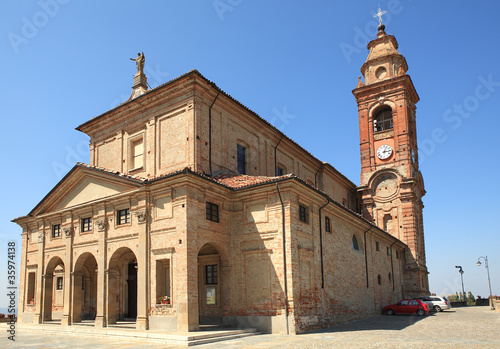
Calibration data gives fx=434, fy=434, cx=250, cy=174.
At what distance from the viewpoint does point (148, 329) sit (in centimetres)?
1647

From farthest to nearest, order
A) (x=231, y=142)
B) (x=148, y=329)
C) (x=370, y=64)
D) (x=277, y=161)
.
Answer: (x=370, y=64) < (x=277, y=161) < (x=231, y=142) < (x=148, y=329)

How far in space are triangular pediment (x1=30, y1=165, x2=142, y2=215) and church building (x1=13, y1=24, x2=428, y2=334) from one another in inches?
2.6

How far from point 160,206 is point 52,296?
974 cm

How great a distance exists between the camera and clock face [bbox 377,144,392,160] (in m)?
37.4

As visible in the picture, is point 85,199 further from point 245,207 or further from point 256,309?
point 256,309

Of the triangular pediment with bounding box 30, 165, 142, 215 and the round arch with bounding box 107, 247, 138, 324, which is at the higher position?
the triangular pediment with bounding box 30, 165, 142, 215

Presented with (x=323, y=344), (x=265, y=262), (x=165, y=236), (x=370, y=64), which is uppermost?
(x=370, y=64)

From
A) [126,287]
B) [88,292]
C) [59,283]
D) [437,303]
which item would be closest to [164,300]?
[126,287]

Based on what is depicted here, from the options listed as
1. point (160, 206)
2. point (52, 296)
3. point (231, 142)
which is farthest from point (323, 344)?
point (52, 296)

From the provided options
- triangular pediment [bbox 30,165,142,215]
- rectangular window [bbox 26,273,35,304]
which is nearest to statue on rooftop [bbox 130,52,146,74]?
triangular pediment [bbox 30,165,142,215]

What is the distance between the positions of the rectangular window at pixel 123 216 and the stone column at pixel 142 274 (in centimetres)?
91

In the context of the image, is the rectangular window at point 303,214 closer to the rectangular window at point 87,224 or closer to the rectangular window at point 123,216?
the rectangular window at point 123,216

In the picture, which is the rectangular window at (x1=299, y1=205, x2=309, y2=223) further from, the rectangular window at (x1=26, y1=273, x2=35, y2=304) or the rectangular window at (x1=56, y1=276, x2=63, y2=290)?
the rectangular window at (x1=26, y1=273, x2=35, y2=304)

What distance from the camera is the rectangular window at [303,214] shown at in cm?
1845
